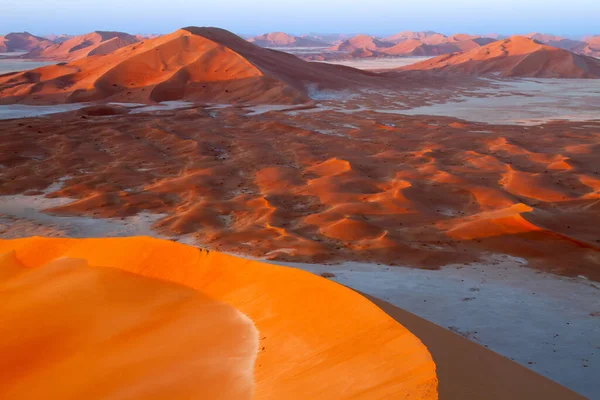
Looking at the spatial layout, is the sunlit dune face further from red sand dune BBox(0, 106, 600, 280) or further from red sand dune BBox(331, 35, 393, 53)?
red sand dune BBox(331, 35, 393, 53)

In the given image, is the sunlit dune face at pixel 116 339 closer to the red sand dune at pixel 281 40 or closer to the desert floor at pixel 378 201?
the desert floor at pixel 378 201

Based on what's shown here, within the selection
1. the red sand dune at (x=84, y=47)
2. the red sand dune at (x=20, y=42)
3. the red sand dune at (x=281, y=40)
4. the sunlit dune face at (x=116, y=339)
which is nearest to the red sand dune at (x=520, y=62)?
the red sand dune at (x=84, y=47)

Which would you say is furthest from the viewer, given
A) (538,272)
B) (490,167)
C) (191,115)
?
(191,115)

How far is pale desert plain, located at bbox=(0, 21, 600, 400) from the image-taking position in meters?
3.15

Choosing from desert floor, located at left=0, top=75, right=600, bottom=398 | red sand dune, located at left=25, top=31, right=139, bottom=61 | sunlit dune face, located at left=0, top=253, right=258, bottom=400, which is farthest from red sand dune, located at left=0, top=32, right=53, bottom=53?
sunlit dune face, located at left=0, top=253, right=258, bottom=400

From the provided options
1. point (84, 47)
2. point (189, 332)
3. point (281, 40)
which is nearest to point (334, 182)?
point (189, 332)

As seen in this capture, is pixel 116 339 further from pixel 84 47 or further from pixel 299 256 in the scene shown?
pixel 84 47

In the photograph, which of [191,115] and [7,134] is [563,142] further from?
[7,134]

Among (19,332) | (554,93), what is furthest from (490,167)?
(554,93)

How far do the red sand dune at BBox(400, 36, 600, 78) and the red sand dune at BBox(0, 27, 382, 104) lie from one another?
39.2ft

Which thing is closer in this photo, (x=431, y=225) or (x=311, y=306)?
(x=311, y=306)

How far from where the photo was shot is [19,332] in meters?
3.87

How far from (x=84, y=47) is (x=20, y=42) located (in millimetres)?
19284

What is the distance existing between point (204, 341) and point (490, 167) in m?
7.06
